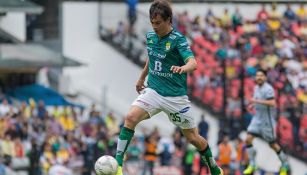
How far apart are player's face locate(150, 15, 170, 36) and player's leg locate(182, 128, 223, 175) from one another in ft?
4.89

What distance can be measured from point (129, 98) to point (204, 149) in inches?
866

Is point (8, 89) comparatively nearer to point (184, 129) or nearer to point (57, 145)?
point (57, 145)

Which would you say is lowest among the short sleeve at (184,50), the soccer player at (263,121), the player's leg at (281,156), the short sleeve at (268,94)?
the player's leg at (281,156)

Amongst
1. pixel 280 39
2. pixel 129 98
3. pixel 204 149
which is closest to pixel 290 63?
pixel 280 39

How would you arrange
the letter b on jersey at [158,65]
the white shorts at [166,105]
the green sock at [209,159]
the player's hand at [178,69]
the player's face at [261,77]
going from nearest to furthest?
the player's hand at [178,69] < the letter b on jersey at [158,65] < the white shorts at [166,105] < the green sock at [209,159] < the player's face at [261,77]

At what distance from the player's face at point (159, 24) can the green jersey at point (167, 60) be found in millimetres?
116

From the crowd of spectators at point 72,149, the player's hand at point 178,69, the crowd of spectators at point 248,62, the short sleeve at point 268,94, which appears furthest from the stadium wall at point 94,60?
the player's hand at point 178,69

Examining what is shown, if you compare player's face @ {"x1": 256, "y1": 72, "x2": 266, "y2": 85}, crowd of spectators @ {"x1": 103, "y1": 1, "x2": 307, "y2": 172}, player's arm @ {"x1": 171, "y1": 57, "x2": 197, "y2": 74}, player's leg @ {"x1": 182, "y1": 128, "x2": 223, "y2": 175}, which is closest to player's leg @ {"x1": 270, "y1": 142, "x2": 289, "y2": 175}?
player's face @ {"x1": 256, "y1": 72, "x2": 266, "y2": 85}

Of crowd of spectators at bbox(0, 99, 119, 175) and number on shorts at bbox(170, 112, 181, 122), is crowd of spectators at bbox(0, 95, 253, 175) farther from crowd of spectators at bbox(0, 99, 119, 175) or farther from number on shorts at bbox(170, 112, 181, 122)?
number on shorts at bbox(170, 112, 181, 122)

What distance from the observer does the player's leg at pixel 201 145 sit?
14.3 m

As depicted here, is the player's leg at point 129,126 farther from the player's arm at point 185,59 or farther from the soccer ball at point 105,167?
the player's arm at point 185,59

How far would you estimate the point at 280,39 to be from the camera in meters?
36.4

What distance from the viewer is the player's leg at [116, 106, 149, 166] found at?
13.9 metres

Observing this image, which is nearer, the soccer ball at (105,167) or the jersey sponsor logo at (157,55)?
the soccer ball at (105,167)
